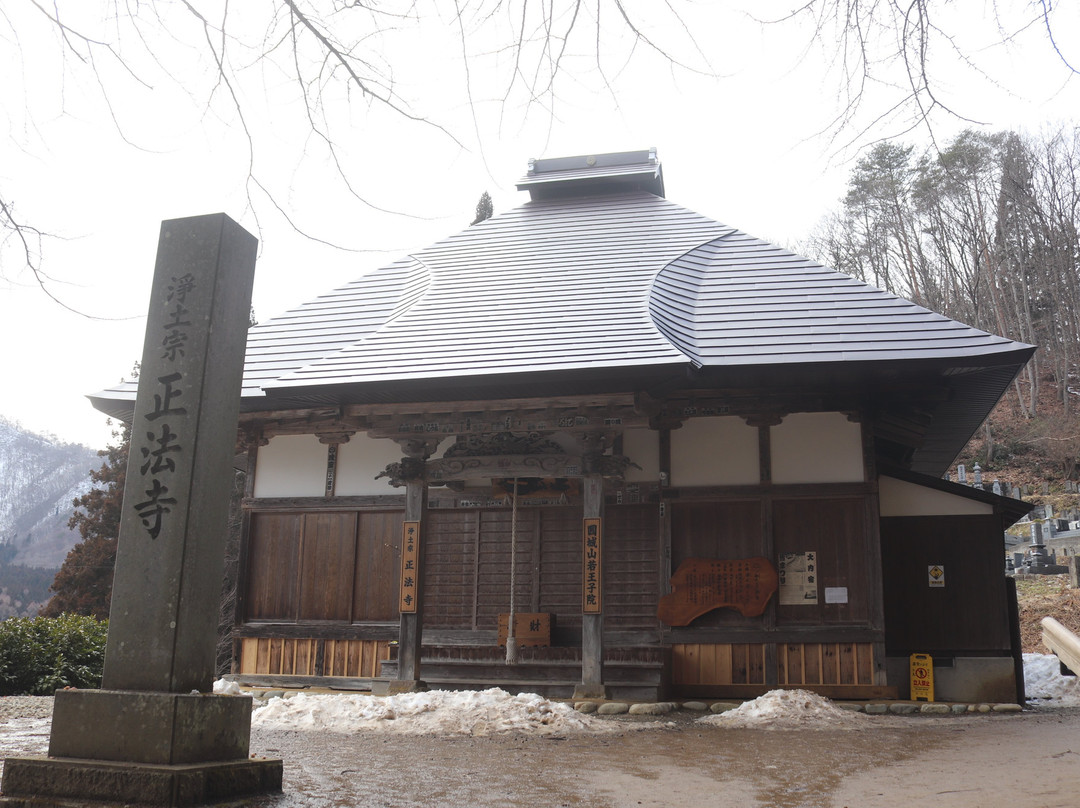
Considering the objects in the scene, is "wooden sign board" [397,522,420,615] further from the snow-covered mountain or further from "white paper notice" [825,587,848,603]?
the snow-covered mountain

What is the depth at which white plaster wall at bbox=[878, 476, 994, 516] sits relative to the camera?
9.61 meters

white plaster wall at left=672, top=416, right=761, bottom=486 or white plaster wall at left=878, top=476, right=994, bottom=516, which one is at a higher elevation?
white plaster wall at left=672, top=416, right=761, bottom=486

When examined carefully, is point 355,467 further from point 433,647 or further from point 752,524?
point 752,524

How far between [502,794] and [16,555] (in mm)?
57316

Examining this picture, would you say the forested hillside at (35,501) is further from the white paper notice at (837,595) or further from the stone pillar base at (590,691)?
the white paper notice at (837,595)

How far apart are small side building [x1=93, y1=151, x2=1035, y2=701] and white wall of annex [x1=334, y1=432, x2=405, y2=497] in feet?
0.10

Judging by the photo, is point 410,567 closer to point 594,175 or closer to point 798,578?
point 798,578

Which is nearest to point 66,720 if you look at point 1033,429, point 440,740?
point 440,740

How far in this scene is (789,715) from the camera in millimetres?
7781

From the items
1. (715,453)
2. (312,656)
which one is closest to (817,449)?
(715,453)

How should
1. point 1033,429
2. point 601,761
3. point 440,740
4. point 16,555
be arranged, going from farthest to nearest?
1. point 16,555
2. point 1033,429
3. point 440,740
4. point 601,761

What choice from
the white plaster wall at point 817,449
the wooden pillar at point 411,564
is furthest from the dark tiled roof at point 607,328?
the wooden pillar at point 411,564

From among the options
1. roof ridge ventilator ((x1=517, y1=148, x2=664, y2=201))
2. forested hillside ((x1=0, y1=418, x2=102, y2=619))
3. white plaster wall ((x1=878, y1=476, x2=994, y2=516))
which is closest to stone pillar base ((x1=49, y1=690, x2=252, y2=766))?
white plaster wall ((x1=878, y1=476, x2=994, y2=516))

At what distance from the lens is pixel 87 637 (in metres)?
10.6
